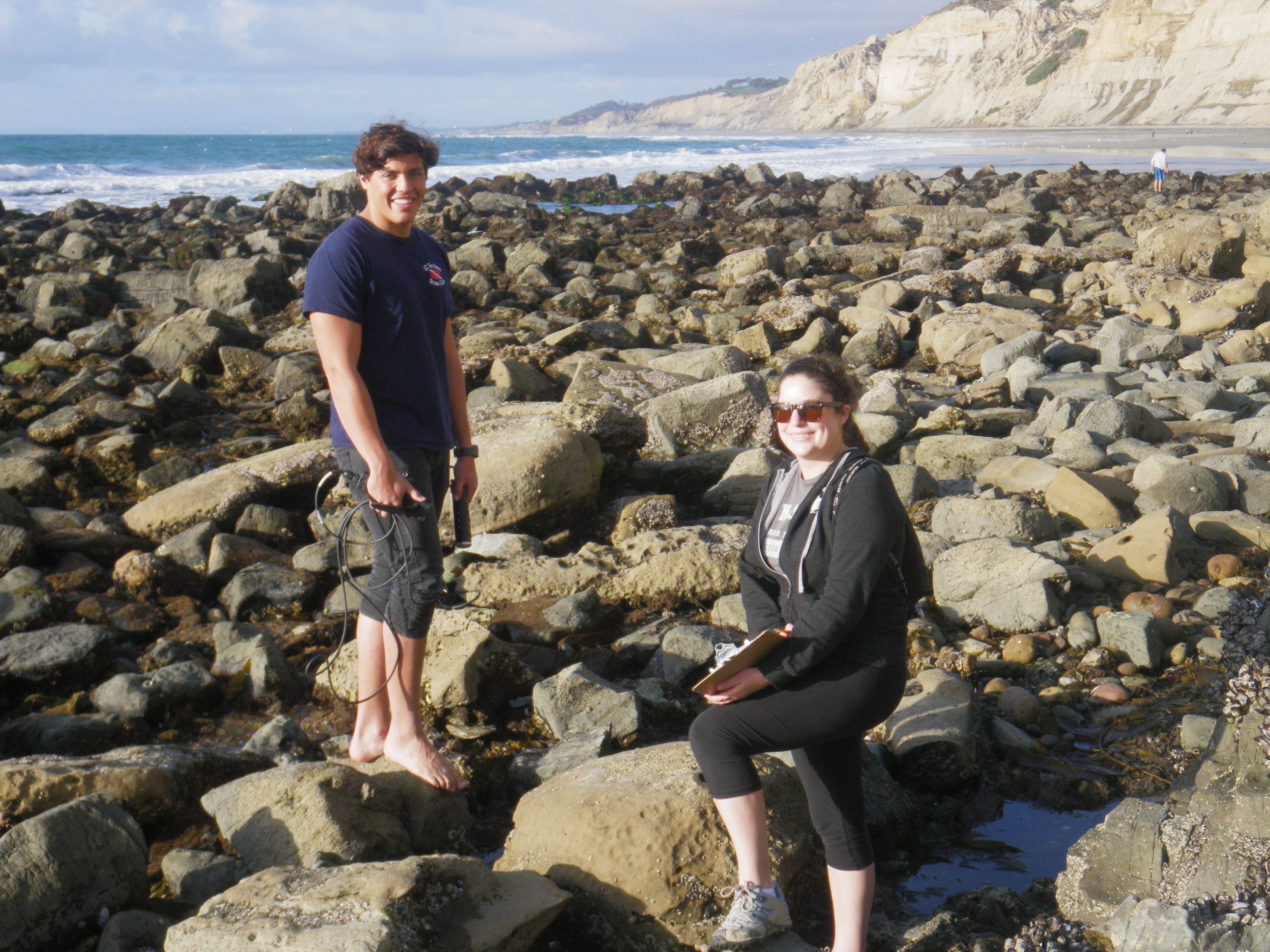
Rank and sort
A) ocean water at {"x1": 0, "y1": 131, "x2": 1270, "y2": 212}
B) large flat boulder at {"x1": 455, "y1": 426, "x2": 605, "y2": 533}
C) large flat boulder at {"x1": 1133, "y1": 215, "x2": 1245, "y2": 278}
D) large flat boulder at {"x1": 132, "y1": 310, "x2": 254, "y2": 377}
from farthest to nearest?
ocean water at {"x1": 0, "y1": 131, "x2": 1270, "y2": 212}
large flat boulder at {"x1": 1133, "y1": 215, "x2": 1245, "y2": 278}
large flat boulder at {"x1": 132, "y1": 310, "x2": 254, "y2": 377}
large flat boulder at {"x1": 455, "y1": 426, "x2": 605, "y2": 533}

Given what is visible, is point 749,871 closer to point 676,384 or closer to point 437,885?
point 437,885

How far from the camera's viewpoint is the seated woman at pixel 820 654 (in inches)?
107

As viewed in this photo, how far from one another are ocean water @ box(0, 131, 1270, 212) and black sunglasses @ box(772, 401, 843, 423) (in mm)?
29193

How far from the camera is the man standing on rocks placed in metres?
3.51

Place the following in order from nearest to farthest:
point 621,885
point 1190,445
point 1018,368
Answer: point 621,885 < point 1190,445 < point 1018,368

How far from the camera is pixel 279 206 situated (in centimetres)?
2572

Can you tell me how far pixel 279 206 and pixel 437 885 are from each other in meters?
25.5

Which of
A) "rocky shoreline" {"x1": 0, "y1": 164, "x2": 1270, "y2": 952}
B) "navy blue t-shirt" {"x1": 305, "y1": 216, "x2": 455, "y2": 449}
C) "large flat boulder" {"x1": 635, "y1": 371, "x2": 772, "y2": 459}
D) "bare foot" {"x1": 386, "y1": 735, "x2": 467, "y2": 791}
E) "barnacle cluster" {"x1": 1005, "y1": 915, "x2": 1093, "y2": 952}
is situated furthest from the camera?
"large flat boulder" {"x1": 635, "y1": 371, "x2": 772, "y2": 459}

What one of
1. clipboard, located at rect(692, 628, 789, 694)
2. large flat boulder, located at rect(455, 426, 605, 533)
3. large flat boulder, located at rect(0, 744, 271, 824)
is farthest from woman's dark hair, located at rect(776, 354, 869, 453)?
large flat boulder, located at rect(455, 426, 605, 533)

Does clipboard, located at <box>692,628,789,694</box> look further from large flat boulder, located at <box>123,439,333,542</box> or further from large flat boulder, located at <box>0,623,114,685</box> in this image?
large flat boulder, located at <box>123,439,333,542</box>

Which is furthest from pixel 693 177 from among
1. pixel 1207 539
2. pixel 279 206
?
pixel 1207 539

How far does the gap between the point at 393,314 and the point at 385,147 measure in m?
0.56

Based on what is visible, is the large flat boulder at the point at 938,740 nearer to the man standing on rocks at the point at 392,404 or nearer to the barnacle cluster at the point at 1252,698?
the barnacle cluster at the point at 1252,698

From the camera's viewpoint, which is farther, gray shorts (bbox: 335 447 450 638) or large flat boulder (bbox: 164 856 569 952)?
gray shorts (bbox: 335 447 450 638)
